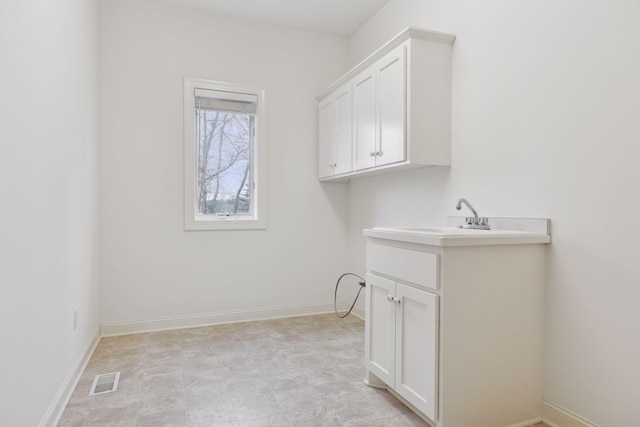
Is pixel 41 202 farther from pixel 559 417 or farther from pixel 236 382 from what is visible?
pixel 559 417

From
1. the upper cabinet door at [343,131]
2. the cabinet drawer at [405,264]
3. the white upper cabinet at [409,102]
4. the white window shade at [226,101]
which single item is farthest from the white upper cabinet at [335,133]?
the cabinet drawer at [405,264]

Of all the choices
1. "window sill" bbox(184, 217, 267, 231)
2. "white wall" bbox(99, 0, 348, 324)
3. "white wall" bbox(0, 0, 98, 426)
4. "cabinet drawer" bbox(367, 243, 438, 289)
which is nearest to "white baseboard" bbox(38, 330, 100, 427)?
"white wall" bbox(0, 0, 98, 426)

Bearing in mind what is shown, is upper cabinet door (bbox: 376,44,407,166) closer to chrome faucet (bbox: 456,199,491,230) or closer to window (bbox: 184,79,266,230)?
chrome faucet (bbox: 456,199,491,230)

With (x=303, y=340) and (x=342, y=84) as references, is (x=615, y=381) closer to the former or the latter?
(x=303, y=340)

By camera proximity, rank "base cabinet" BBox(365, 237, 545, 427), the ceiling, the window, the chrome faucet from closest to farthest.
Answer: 1. "base cabinet" BBox(365, 237, 545, 427)
2. the chrome faucet
3. the ceiling
4. the window

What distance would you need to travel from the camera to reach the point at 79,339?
2.40 meters

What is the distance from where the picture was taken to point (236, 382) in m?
2.24

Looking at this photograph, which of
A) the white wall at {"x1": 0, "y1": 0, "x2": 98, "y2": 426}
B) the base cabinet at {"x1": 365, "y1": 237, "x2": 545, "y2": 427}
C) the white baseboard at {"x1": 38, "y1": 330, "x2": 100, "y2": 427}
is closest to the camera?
the white wall at {"x1": 0, "y1": 0, "x2": 98, "y2": 426}

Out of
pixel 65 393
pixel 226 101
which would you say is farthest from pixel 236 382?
pixel 226 101

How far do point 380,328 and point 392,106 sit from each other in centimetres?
138

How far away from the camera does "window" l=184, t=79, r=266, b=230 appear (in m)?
3.35

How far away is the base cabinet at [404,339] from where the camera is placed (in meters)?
1.68

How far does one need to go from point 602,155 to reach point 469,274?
73 cm

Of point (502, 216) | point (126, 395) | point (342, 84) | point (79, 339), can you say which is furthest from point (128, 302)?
point (502, 216)
